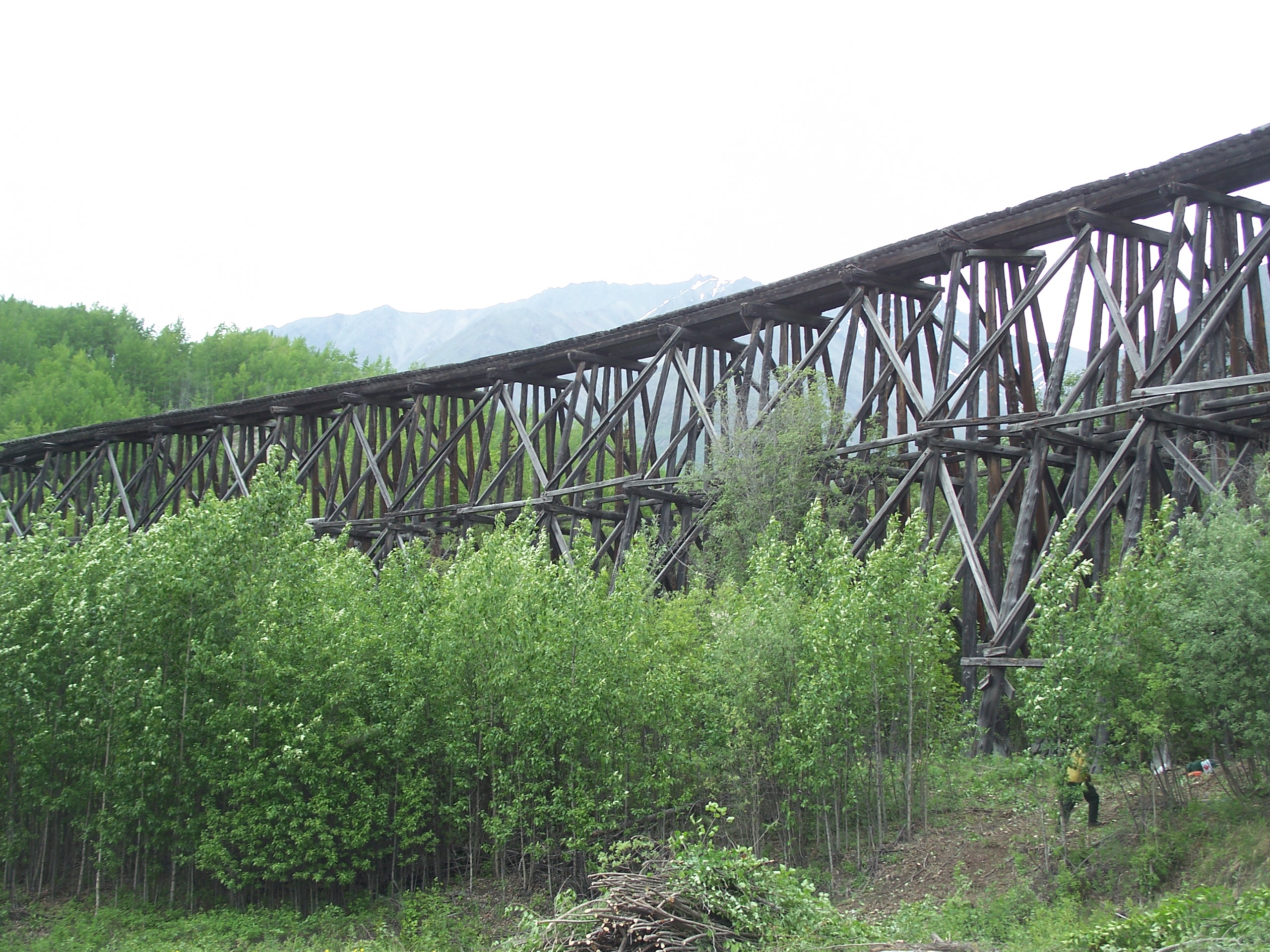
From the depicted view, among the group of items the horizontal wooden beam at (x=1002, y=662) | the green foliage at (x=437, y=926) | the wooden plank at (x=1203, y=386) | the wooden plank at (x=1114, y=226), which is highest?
the wooden plank at (x=1114, y=226)

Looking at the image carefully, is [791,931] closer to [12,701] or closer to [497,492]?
[12,701]

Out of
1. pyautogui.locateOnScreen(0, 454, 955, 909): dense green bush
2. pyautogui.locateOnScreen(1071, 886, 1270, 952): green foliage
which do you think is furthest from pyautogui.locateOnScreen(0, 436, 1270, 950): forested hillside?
pyautogui.locateOnScreen(1071, 886, 1270, 952): green foliage

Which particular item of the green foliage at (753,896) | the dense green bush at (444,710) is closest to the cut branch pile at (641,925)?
the green foliage at (753,896)

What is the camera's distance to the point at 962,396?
14562 millimetres

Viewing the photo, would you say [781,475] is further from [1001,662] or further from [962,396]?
[1001,662]

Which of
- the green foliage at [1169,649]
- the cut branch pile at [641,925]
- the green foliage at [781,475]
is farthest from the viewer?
the green foliage at [781,475]

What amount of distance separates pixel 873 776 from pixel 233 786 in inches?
299

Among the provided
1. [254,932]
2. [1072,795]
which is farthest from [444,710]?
[1072,795]

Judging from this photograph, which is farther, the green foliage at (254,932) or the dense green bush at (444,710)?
the dense green bush at (444,710)

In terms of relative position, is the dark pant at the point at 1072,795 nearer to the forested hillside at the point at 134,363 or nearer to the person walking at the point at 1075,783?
the person walking at the point at 1075,783

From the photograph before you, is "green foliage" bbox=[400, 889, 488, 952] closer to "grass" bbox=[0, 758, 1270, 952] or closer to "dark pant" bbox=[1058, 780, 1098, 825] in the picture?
"grass" bbox=[0, 758, 1270, 952]

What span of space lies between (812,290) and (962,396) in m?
3.42

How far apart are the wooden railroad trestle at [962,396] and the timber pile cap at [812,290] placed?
0.12 feet

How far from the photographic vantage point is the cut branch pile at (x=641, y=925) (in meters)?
8.62
